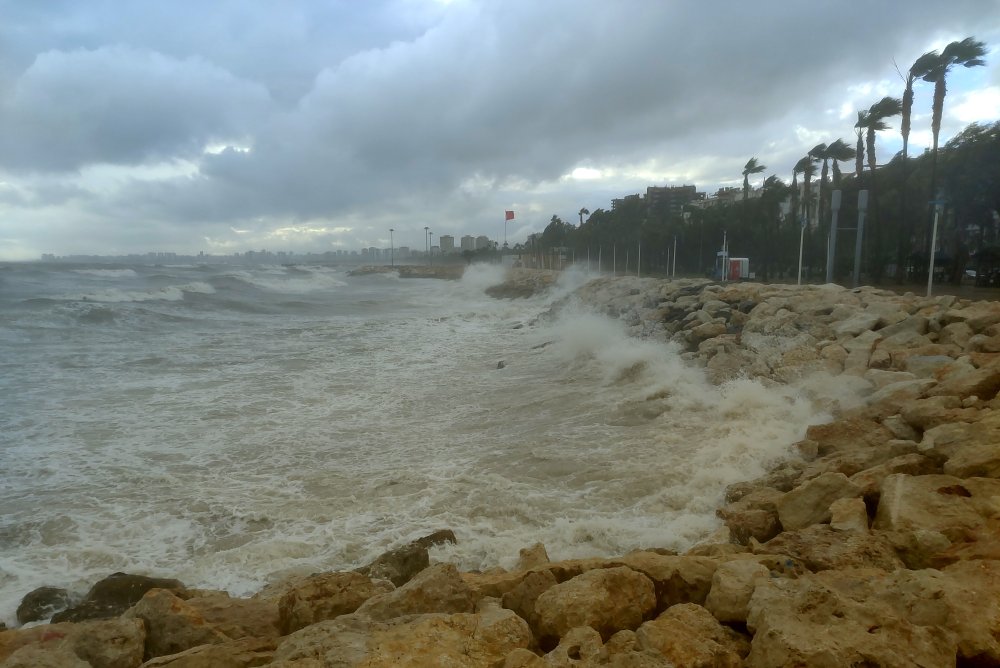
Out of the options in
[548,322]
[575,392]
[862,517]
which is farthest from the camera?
[548,322]

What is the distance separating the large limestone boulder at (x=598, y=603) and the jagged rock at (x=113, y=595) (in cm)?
267

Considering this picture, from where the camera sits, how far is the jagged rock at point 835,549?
11.4 feet

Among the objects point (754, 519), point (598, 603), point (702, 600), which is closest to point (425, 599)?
point (598, 603)

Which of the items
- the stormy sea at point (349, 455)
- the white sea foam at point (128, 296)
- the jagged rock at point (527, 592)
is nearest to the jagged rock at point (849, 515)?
the stormy sea at point (349, 455)

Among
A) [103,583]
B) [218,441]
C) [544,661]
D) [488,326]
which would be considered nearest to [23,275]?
[488,326]

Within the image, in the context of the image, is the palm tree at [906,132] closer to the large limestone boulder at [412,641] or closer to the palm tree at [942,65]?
the palm tree at [942,65]

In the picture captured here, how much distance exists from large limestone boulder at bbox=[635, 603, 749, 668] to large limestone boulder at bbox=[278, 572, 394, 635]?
1648 millimetres

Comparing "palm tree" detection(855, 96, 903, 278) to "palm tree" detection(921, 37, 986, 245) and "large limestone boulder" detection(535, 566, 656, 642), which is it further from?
"large limestone boulder" detection(535, 566, 656, 642)

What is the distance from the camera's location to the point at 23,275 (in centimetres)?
4916

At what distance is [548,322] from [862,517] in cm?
1918

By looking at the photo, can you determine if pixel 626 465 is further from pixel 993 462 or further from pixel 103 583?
pixel 103 583

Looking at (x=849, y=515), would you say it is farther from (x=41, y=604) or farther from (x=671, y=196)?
(x=671, y=196)

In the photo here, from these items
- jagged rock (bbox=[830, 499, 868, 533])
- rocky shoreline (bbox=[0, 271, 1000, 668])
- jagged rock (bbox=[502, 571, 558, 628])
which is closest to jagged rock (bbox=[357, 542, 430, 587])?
rocky shoreline (bbox=[0, 271, 1000, 668])

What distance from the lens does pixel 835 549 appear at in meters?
3.59
